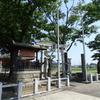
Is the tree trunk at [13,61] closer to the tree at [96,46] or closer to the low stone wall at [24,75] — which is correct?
the low stone wall at [24,75]

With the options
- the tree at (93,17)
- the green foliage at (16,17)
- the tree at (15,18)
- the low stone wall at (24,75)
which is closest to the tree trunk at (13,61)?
the tree at (15,18)

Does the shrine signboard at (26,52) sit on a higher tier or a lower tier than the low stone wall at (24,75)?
higher

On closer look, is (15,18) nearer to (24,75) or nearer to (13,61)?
(13,61)

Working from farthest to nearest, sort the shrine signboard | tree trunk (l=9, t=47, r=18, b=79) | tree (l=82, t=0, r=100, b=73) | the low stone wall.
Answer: tree (l=82, t=0, r=100, b=73), tree trunk (l=9, t=47, r=18, b=79), the shrine signboard, the low stone wall

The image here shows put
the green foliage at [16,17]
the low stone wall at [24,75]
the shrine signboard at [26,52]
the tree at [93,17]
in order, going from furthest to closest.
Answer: the tree at [93,17]
the shrine signboard at [26,52]
the low stone wall at [24,75]
the green foliage at [16,17]

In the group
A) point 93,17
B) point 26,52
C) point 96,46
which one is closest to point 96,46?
point 96,46

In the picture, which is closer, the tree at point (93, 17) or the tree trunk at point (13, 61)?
the tree trunk at point (13, 61)

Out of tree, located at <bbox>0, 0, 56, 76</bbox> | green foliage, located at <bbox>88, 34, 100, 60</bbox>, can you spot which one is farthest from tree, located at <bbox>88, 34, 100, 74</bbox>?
tree, located at <bbox>0, 0, 56, 76</bbox>

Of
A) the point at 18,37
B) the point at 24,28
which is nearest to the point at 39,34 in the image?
the point at 18,37

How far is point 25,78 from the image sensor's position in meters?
11.3

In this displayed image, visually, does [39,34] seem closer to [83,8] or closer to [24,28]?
[24,28]

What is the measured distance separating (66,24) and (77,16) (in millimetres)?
1992

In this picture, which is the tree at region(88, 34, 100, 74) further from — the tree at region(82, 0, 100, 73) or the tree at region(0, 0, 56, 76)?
the tree at region(0, 0, 56, 76)

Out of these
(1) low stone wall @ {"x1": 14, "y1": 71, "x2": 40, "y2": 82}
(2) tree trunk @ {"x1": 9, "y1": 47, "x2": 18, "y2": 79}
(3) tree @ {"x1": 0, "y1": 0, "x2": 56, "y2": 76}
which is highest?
(3) tree @ {"x1": 0, "y1": 0, "x2": 56, "y2": 76}
